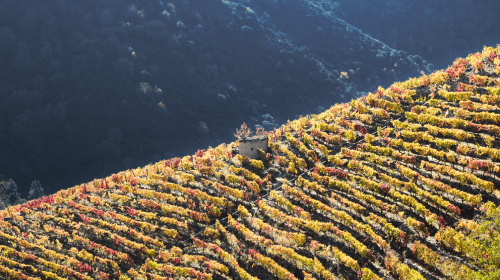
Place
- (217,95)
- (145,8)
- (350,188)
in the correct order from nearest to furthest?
(350,188) → (217,95) → (145,8)

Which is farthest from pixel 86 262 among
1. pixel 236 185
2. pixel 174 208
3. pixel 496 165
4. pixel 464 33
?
A: pixel 464 33

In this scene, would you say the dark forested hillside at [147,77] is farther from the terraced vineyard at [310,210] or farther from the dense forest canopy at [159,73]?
the terraced vineyard at [310,210]

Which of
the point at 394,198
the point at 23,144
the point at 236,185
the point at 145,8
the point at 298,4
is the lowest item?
the point at 394,198

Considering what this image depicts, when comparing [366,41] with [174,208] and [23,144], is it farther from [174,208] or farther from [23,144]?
[174,208]

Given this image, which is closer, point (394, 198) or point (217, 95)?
point (394, 198)

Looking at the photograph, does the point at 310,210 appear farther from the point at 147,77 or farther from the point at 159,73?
the point at 159,73

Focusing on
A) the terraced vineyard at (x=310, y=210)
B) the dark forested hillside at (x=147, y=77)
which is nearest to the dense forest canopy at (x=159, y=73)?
the dark forested hillside at (x=147, y=77)

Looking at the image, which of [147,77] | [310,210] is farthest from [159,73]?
[310,210]
